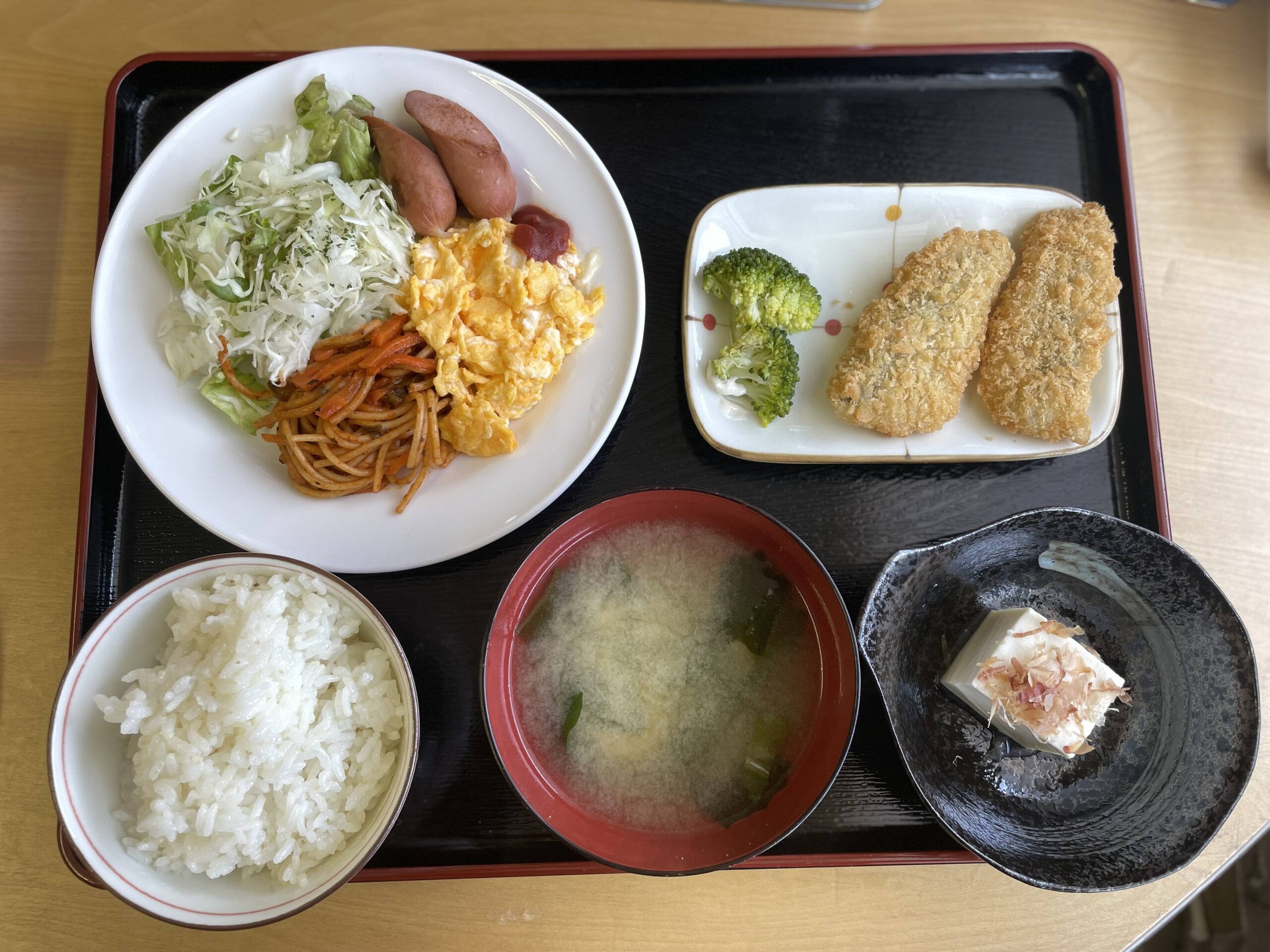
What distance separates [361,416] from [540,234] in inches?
23.6

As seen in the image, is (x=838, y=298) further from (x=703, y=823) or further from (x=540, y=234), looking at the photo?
(x=703, y=823)

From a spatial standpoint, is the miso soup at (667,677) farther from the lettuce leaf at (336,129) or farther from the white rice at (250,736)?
the lettuce leaf at (336,129)

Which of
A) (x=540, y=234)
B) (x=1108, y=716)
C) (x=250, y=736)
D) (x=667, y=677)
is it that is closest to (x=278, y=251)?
(x=540, y=234)

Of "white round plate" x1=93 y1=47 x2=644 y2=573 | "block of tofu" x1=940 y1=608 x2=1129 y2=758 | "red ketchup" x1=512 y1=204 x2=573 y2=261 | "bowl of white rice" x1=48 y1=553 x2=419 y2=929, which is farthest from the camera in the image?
"red ketchup" x1=512 y1=204 x2=573 y2=261

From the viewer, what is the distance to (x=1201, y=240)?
2090 mm

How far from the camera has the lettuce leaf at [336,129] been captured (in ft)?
5.86

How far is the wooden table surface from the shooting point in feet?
5.73

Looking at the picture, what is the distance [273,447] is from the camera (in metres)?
1.84

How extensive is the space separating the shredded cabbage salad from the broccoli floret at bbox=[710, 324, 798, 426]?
0.82m

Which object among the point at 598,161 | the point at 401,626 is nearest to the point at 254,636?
the point at 401,626

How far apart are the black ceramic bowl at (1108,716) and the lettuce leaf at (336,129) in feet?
4.99

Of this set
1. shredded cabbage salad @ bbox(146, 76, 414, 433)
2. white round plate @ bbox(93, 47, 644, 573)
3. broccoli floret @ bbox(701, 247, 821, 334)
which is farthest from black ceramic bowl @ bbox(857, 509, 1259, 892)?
shredded cabbage salad @ bbox(146, 76, 414, 433)

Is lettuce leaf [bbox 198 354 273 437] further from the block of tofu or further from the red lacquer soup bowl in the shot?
the block of tofu

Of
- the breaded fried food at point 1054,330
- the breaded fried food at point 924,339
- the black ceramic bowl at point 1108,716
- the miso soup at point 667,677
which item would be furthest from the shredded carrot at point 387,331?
the breaded fried food at point 1054,330
